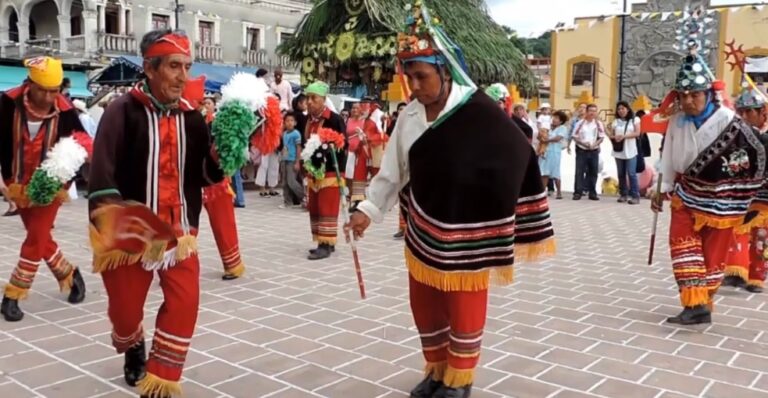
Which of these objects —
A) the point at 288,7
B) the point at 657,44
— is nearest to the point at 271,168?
the point at 288,7

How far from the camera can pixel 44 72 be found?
485 centimetres

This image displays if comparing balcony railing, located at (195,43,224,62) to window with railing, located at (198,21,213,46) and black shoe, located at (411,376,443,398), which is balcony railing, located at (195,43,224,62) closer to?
window with railing, located at (198,21,213,46)

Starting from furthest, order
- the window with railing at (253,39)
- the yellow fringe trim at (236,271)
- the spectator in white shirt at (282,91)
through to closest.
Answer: the window with railing at (253,39) < the spectator in white shirt at (282,91) < the yellow fringe trim at (236,271)

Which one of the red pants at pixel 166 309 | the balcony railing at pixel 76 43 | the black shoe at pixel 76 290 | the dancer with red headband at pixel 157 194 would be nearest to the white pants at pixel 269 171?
the black shoe at pixel 76 290

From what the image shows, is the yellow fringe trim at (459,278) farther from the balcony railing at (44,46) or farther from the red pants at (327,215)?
the balcony railing at (44,46)

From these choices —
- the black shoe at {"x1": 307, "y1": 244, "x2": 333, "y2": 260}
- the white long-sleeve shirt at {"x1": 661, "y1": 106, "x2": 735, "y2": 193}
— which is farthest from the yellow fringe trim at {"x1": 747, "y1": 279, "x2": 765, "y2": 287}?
the black shoe at {"x1": 307, "y1": 244, "x2": 333, "y2": 260}

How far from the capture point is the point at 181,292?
3.36 m

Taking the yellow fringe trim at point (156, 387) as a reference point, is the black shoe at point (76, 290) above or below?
below

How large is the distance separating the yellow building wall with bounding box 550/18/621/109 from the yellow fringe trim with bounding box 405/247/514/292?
32891 millimetres

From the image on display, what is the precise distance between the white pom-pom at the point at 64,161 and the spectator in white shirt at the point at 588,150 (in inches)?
414

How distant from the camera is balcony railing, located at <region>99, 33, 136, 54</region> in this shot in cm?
2844

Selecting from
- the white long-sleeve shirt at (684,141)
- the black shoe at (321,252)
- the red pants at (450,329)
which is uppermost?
the white long-sleeve shirt at (684,141)

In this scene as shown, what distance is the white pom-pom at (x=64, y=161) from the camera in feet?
15.6

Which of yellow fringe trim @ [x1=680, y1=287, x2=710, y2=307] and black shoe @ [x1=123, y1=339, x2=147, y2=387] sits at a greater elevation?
yellow fringe trim @ [x1=680, y1=287, x2=710, y2=307]
